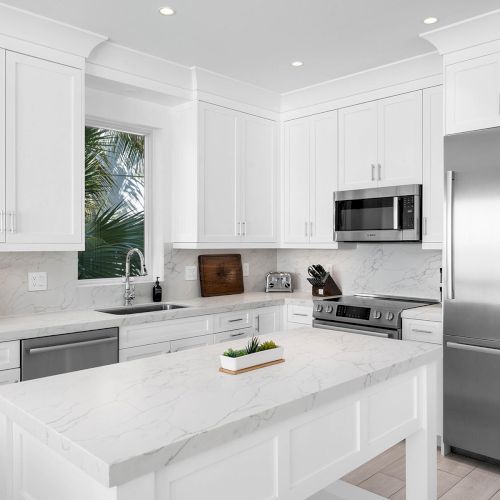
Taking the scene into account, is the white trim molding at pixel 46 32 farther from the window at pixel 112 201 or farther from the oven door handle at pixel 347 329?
the oven door handle at pixel 347 329

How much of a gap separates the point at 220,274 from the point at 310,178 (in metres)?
1.13

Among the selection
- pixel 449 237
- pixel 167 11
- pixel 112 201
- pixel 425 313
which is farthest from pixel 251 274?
pixel 167 11

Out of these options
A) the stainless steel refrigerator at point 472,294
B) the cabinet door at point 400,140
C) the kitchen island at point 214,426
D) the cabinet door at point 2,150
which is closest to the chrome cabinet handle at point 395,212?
the cabinet door at point 400,140

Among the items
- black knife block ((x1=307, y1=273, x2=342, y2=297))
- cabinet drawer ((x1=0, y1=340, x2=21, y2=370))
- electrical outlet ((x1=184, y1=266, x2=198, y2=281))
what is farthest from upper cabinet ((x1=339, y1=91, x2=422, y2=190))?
cabinet drawer ((x1=0, y1=340, x2=21, y2=370))

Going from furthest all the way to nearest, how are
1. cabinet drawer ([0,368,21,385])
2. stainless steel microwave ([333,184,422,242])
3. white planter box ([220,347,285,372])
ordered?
stainless steel microwave ([333,184,422,242]) < cabinet drawer ([0,368,21,385]) < white planter box ([220,347,285,372])

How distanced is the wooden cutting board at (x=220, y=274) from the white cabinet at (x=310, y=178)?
0.51 meters

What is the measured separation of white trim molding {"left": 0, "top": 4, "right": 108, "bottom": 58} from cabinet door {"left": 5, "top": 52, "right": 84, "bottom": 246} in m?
0.11

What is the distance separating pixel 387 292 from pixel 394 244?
1.30 feet

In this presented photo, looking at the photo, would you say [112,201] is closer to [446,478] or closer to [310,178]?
[310,178]

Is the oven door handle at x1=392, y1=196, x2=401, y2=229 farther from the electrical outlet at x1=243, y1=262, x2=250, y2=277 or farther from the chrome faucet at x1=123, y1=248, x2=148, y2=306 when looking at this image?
the chrome faucet at x1=123, y1=248, x2=148, y2=306

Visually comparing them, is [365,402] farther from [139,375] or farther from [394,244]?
[394,244]

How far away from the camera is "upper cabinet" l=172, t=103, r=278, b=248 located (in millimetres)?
3859

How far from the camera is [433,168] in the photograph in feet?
11.5

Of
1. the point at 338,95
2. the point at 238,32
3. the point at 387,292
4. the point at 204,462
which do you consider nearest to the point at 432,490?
the point at 204,462
